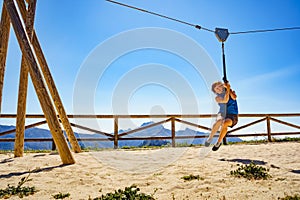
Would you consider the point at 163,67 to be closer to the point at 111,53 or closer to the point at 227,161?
the point at 111,53

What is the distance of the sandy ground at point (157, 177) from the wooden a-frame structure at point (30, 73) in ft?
2.03

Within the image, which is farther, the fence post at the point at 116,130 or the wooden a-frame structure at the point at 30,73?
the fence post at the point at 116,130

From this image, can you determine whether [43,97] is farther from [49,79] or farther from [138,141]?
[138,141]

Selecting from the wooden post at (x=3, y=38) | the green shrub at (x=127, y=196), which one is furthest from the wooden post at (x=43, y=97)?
the green shrub at (x=127, y=196)

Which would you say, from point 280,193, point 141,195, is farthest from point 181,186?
point 280,193

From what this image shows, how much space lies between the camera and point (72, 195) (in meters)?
3.32

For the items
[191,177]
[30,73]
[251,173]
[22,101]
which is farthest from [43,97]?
[251,173]

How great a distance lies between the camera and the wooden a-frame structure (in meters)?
4.97

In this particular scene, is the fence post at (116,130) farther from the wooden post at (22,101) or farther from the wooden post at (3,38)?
the wooden post at (3,38)

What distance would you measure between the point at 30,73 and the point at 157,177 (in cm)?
341

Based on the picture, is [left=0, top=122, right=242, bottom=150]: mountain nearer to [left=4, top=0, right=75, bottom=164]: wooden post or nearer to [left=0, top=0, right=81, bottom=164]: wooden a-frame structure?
[left=0, top=0, right=81, bottom=164]: wooden a-frame structure

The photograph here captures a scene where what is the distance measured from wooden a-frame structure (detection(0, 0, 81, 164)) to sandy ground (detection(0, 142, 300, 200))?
0.62 meters

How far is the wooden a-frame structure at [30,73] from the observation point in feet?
16.3

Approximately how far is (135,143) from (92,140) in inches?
68.5
